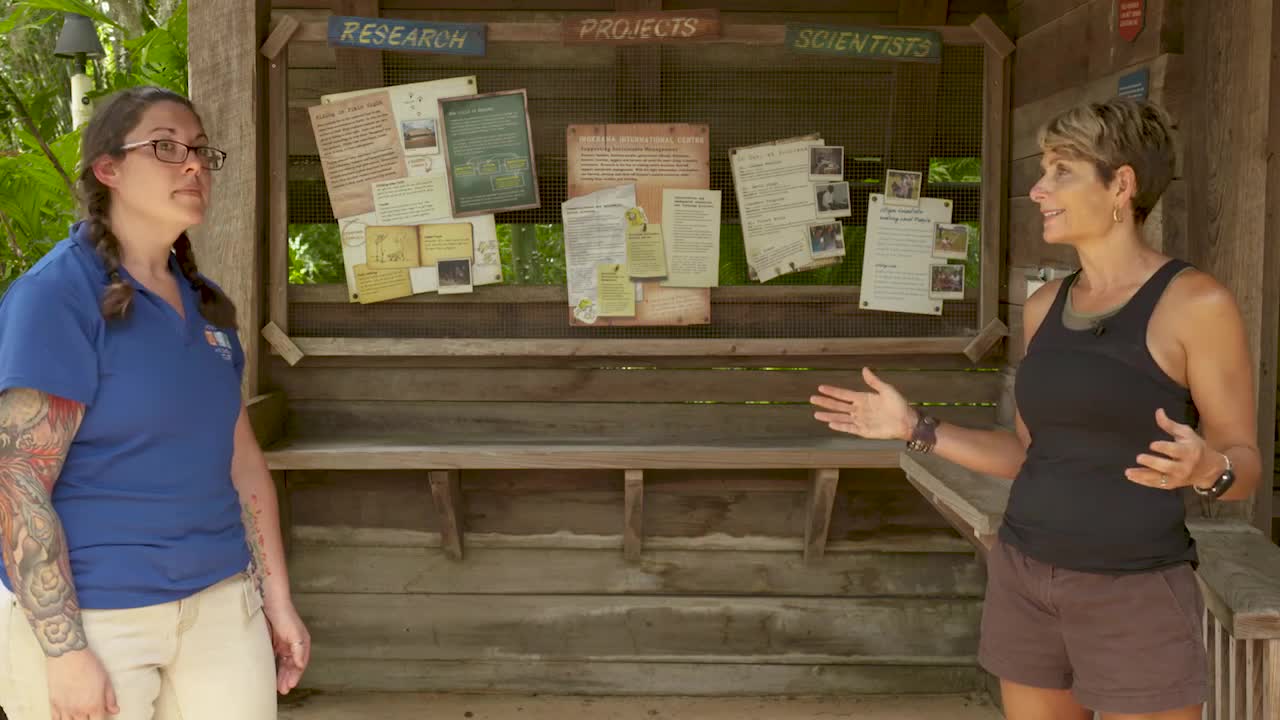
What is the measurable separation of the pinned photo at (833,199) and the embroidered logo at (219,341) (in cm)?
256

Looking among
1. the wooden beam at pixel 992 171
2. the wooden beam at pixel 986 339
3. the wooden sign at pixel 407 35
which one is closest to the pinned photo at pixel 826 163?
the wooden beam at pixel 992 171

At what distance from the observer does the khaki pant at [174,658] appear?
184cm

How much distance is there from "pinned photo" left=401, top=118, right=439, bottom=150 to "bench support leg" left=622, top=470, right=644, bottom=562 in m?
1.32

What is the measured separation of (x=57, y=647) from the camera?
1.79 metres

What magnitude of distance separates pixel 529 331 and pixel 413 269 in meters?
0.45

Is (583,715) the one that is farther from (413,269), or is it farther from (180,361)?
(180,361)

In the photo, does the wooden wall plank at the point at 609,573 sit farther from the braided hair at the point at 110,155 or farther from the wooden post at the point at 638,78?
the braided hair at the point at 110,155

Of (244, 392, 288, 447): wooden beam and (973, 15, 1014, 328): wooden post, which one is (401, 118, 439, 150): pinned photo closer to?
(244, 392, 288, 447): wooden beam

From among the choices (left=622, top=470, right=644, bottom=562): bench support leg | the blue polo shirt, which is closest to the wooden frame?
(left=622, top=470, right=644, bottom=562): bench support leg

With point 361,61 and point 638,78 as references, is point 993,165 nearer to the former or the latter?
point 638,78

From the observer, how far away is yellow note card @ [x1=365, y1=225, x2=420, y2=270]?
429 centimetres

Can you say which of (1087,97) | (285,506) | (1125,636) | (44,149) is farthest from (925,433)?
(44,149)

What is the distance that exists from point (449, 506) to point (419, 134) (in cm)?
129

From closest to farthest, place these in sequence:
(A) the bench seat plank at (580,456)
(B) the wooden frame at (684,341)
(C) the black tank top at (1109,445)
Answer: (C) the black tank top at (1109,445)
(A) the bench seat plank at (580,456)
(B) the wooden frame at (684,341)
